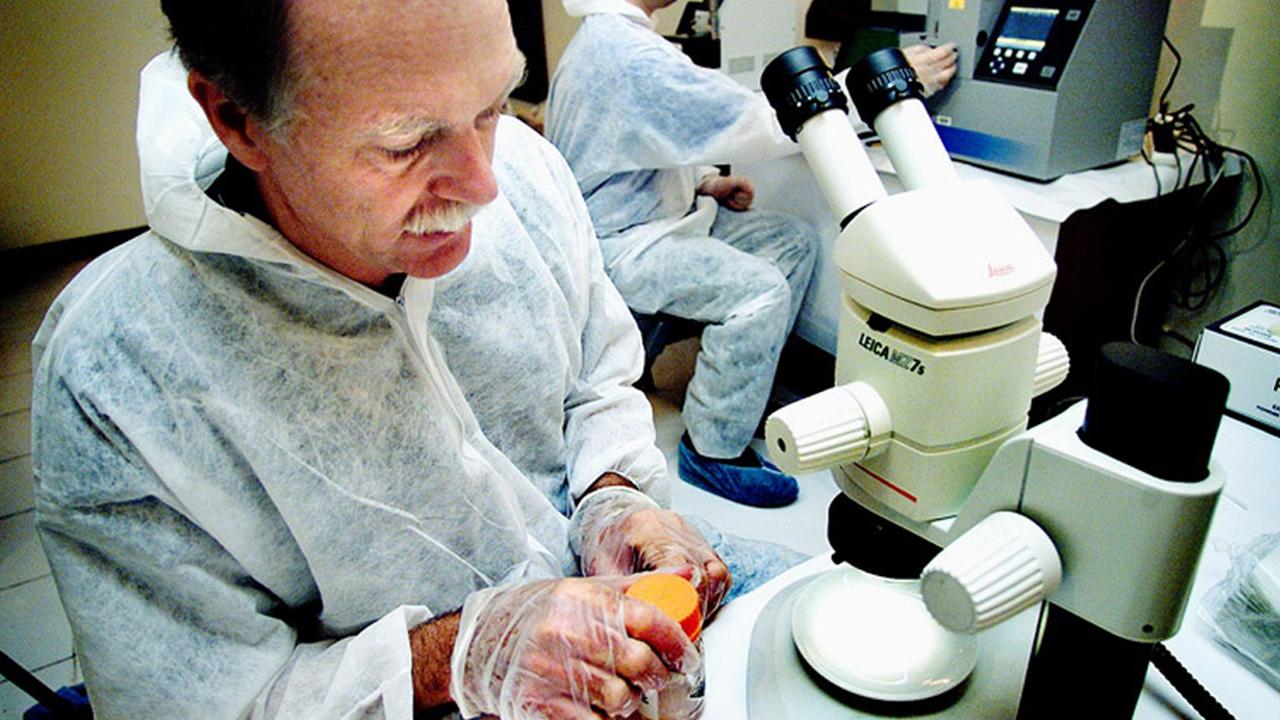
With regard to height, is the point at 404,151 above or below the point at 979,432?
above

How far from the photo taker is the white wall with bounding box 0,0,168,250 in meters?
3.65

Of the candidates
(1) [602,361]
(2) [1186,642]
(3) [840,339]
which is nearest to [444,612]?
(1) [602,361]

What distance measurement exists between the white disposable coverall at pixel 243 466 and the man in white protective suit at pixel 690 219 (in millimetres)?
1153

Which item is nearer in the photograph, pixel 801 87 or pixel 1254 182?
pixel 801 87

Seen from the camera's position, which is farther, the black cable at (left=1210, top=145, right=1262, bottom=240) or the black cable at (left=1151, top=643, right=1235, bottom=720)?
Answer: the black cable at (left=1210, top=145, right=1262, bottom=240)

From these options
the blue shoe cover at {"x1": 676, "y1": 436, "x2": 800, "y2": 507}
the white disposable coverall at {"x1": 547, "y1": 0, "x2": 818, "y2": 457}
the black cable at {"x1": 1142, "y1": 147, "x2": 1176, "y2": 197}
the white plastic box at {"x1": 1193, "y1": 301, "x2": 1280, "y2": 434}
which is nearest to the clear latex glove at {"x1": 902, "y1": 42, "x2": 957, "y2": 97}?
the white disposable coverall at {"x1": 547, "y1": 0, "x2": 818, "y2": 457}

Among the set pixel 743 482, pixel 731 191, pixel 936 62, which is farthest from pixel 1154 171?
pixel 743 482

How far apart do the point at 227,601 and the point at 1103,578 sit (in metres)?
0.66

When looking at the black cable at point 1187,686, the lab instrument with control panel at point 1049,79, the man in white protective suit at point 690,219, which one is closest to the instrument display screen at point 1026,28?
the lab instrument with control panel at point 1049,79

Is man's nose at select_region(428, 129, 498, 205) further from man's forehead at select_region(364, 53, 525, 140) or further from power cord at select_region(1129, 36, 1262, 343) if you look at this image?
power cord at select_region(1129, 36, 1262, 343)

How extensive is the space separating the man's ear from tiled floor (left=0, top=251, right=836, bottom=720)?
4.67 feet

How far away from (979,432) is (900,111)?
0.78 feet

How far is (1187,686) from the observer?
2.00 feet

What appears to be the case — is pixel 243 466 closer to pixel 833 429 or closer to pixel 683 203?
pixel 833 429
